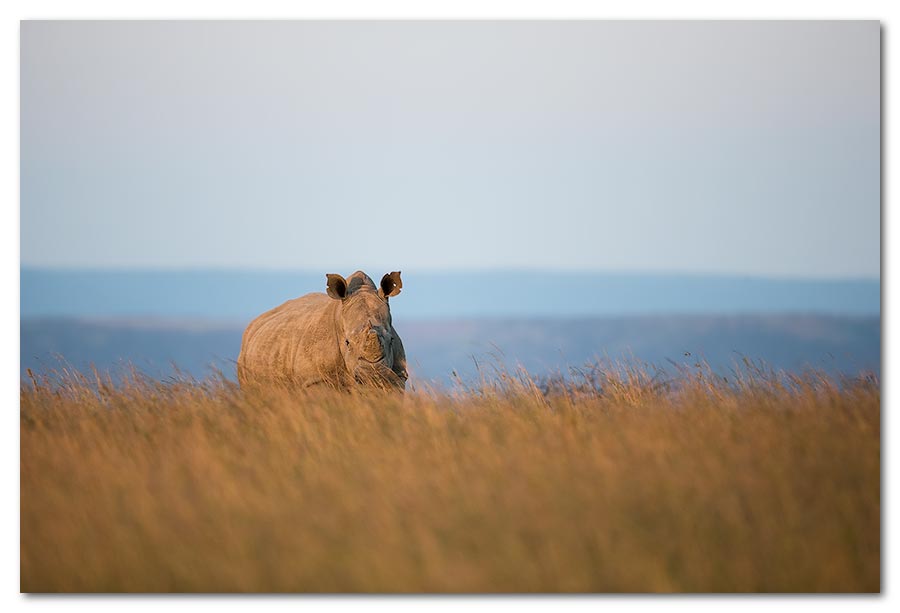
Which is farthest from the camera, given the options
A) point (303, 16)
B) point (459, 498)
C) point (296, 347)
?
point (296, 347)

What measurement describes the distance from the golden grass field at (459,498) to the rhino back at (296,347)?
4.04 feet

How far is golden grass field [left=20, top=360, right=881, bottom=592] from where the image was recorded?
20.6 ft

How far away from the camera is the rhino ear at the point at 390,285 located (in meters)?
9.27

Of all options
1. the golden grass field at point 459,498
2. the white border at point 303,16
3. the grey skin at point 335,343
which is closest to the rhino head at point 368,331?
the grey skin at point 335,343

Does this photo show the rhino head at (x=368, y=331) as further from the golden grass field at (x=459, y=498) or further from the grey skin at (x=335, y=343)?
the golden grass field at (x=459, y=498)

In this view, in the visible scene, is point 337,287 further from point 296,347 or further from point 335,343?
point 296,347

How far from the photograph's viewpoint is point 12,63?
27.0 feet

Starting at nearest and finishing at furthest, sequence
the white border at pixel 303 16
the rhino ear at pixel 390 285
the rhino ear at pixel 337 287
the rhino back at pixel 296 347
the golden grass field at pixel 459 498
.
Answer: the golden grass field at pixel 459 498
the white border at pixel 303 16
the rhino ear at pixel 337 287
the rhino ear at pixel 390 285
the rhino back at pixel 296 347

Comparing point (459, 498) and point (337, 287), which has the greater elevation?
point (337, 287)

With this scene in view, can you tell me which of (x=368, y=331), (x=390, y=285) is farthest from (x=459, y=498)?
(x=390, y=285)

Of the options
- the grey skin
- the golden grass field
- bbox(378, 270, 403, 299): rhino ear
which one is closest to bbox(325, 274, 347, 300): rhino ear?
the grey skin

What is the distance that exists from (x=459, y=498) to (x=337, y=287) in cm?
315

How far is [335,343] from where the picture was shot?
946 cm

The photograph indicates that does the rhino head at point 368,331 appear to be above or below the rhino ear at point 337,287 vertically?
below
